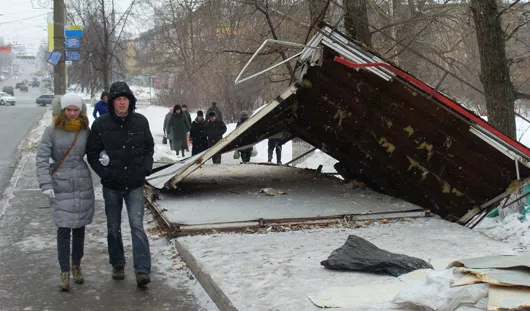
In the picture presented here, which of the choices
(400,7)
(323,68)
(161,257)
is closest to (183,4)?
(400,7)

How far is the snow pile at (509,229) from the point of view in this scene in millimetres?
7788

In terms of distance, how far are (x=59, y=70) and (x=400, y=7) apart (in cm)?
1086

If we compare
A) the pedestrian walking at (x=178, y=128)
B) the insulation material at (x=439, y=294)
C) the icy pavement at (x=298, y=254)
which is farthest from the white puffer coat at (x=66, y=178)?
the pedestrian walking at (x=178, y=128)

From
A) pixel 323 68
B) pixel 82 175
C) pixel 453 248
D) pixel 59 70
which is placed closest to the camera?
pixel 82 175

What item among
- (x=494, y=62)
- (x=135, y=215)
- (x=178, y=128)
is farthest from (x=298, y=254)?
(x=178, y=128)

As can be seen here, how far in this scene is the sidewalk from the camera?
537 centimetres

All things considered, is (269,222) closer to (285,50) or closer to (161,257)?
(161,257)

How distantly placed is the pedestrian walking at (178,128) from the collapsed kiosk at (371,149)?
862 cm

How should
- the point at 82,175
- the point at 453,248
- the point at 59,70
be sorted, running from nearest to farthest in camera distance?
the point at 82,175 → the point at 453,248 → the point at 59,70

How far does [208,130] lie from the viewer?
1538 cm

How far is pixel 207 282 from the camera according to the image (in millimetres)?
5551

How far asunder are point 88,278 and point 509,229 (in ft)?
18.8

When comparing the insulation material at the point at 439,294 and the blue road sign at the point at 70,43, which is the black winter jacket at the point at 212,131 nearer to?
the blue road sign at the point at 70,43

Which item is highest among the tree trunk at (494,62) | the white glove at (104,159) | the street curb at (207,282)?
the tree trunk at (494,62)
